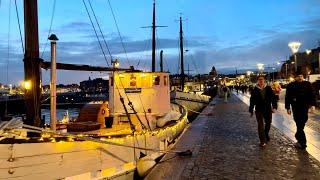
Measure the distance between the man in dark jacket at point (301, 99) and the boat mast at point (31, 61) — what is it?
6.21 meters

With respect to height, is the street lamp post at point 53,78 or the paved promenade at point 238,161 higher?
the street lamp post at point 53,78

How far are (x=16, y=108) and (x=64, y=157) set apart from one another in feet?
243

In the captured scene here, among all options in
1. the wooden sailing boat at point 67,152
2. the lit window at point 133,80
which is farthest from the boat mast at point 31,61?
the lit window at point 133,80

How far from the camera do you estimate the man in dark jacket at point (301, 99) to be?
11820mm

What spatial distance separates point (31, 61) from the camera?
31.7ft

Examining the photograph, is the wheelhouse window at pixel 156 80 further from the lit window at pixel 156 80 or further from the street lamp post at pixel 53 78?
the street lamp post at pixel 53 78

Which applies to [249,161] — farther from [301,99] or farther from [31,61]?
[31,61]

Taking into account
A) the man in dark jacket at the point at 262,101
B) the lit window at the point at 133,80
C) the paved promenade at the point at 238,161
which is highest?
the lit window at the point at 133,80

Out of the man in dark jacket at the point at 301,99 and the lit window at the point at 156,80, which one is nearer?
the man in dark jacket at the point at 301,99

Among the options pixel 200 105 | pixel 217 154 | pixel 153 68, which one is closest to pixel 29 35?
pixel 217 154

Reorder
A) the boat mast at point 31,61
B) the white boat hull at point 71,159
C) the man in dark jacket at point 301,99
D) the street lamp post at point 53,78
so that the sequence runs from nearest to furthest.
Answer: the white boat hull at point 71,159 < the street lamp post at point 53,78 < the boat mast at point 31,61 < the man in dark jacket at point 301,99

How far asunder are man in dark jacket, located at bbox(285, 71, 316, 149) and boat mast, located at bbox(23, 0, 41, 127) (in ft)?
20.4

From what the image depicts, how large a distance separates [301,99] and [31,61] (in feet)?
21.4

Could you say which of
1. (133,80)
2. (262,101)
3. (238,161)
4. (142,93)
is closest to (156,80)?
(142,93)
